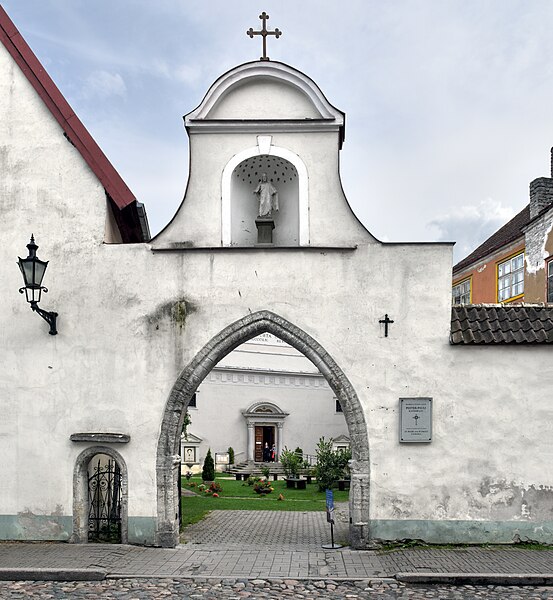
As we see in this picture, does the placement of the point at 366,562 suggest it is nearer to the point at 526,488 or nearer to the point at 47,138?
the point at 526,488

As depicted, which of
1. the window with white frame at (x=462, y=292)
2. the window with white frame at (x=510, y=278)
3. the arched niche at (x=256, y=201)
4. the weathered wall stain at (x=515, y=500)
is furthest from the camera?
the window with white frame at (x=462, y=292)

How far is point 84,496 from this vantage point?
10.5 metres

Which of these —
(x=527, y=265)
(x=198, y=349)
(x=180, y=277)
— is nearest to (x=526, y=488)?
(x=198, y=349)

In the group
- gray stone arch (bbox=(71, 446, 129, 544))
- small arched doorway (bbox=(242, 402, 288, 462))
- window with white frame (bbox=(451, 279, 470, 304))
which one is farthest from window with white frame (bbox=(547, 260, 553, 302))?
small arched doorway (bbox=(242, 402, 288, 462))

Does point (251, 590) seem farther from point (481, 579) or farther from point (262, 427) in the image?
point (262, 427)

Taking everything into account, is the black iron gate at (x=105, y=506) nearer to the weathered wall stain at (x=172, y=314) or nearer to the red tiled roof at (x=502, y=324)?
the weathered wall stain at (x=172, y=314)

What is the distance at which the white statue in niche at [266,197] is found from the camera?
11555 millimetres

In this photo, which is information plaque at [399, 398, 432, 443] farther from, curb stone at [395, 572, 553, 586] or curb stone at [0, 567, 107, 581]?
curb stone at [0, 567, 107, 581]

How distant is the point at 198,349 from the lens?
10.6 meters

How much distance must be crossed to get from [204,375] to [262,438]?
85.4 ft

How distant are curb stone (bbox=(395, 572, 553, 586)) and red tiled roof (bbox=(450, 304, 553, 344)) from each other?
3.46 metres

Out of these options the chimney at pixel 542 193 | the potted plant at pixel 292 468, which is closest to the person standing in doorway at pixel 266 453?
the potted plant at pixel 292 468

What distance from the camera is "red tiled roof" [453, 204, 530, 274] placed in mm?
23922

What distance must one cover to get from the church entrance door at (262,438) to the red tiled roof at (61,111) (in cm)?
2561
